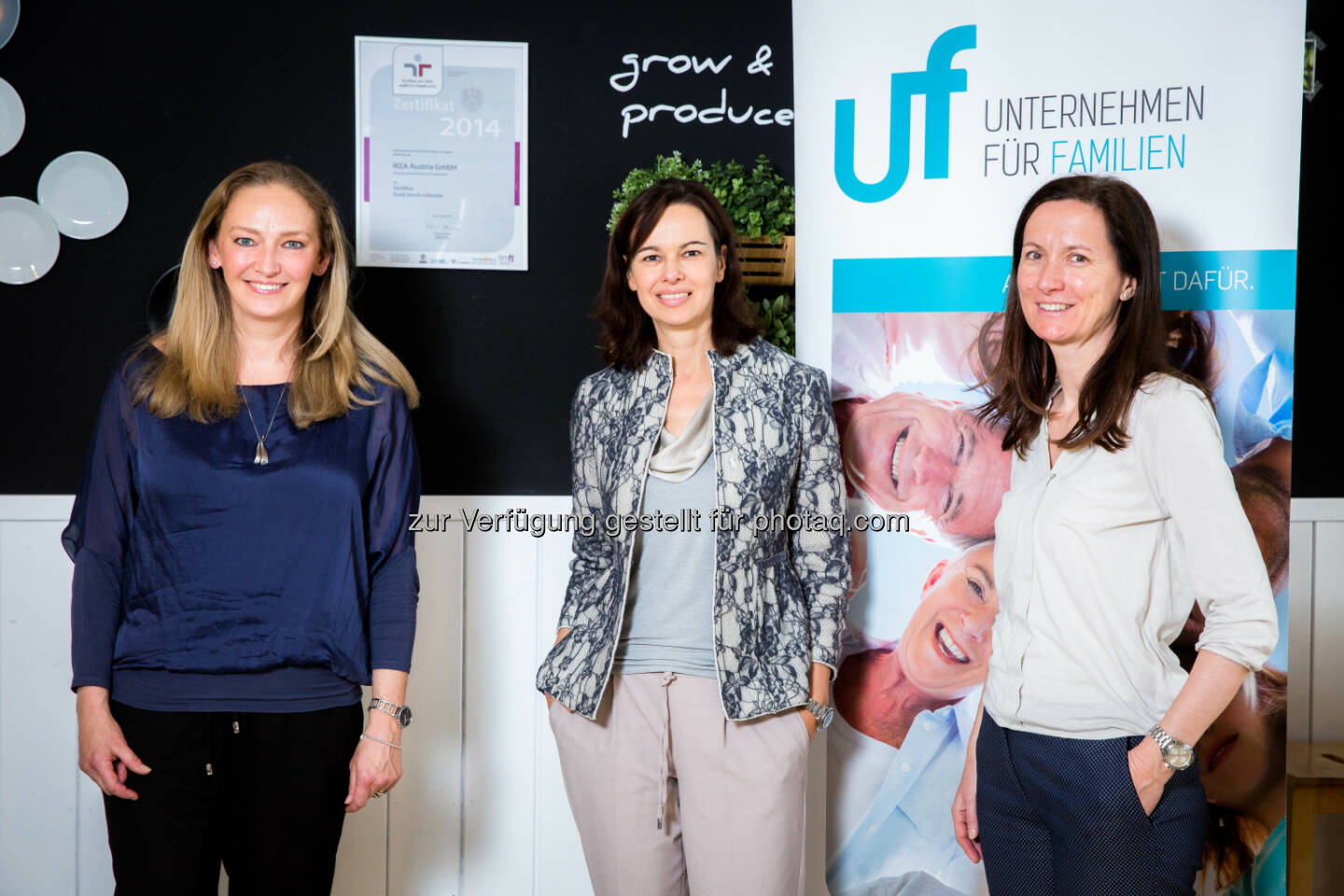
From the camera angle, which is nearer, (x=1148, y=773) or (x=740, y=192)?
(x=1148, y=773)

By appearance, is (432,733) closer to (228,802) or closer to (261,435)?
(228,802)

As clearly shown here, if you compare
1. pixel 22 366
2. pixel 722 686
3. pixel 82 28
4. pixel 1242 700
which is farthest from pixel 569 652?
pixel 82 28

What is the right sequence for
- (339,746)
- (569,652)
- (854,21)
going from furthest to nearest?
1. (854,21)
2. (569,652)
3. (339,746)

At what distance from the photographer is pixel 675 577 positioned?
195 centimetres

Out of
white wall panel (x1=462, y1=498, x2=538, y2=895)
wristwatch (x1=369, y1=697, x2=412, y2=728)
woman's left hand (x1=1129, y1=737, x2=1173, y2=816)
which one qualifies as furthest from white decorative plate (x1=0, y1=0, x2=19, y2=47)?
woman's left hand (x1=1129, y1=737, x2=1173, y2=816)

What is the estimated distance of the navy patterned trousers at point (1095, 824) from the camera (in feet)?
5.07

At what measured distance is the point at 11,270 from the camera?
272cm

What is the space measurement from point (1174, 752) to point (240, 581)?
1496mm

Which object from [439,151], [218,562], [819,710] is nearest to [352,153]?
[439,151]

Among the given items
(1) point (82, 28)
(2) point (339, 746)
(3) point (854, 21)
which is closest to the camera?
(2) point (339, 746)

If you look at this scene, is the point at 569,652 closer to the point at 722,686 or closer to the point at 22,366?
the point at 722,686

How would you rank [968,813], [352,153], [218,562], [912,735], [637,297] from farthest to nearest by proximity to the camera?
[352,153] < [912,735] < [637,297] < [968,813] < [218,562]

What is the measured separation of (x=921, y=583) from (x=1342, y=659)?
137cm

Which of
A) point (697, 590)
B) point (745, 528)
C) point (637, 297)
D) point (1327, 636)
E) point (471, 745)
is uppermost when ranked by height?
point (637, 297)
